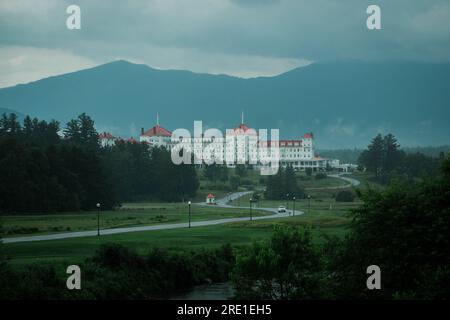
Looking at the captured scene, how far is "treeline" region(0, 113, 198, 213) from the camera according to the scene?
8388cm

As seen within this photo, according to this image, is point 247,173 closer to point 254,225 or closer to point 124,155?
point 124,155

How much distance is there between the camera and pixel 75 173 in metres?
96.1

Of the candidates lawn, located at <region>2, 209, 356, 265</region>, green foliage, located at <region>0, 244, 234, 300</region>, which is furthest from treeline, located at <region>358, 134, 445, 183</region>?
green foliage, located at <region>0, 244, 234, 300</region>

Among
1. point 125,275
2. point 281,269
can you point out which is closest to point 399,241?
point 281,269

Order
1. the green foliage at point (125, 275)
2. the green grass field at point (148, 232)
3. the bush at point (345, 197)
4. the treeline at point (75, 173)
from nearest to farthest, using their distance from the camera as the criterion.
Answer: the green foliage at point (125, 275) → the green grass field at point (148, 232) → the treeline at point (75, 173) → the bush at point (345, 197)

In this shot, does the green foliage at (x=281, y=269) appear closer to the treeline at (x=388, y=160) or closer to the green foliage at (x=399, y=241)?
the green foliage at (x=399, y=241)

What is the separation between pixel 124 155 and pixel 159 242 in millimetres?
75260

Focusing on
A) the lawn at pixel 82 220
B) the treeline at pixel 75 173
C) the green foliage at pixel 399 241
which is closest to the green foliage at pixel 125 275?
the green foliage at pixel 399 241

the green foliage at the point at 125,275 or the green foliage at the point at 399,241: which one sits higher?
the green foliage at the point at 399,241

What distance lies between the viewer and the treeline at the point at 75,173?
83875 mm

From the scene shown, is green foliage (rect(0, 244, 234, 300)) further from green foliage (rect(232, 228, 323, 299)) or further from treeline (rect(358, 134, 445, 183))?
treeline (rect(358, 134, 445, 183))

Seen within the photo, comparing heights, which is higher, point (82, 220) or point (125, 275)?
point (82, 220)

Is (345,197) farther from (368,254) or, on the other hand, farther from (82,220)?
(368,254)
